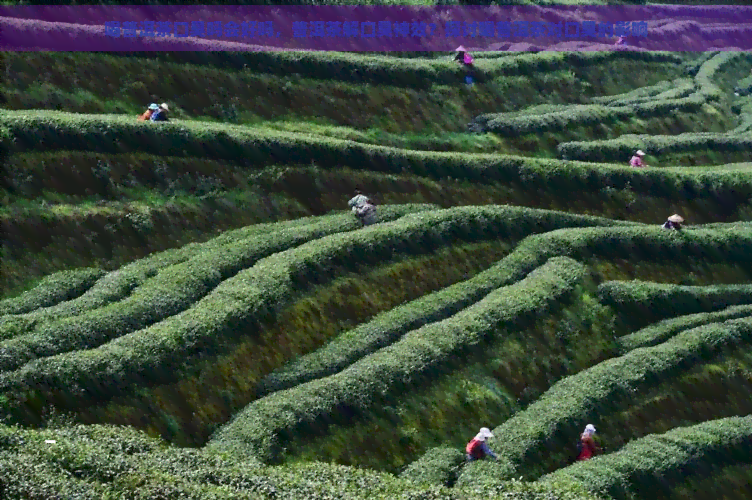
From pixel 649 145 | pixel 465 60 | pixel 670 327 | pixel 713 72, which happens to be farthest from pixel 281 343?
pixel 713 72

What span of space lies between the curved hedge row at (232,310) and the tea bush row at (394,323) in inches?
87.8

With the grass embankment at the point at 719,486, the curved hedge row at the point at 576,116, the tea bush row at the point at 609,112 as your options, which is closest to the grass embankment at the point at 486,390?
the grass embankment at the point at 719,486

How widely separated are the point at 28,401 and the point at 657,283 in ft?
114

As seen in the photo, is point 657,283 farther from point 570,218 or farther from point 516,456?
point 516,456

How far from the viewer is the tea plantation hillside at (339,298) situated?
31.1 meters

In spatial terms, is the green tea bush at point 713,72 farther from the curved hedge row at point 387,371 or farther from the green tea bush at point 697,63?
the curved hedge row at point 387,371

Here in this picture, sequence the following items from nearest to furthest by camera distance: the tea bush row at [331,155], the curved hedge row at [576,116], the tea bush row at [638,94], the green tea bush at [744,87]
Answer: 1. the tea bush row at [331,155]
2. the curved hedge row at [576,116]
3. the tea bush row at [638,94]
4. the green tea bush at [744,87]

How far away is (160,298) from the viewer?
121 feet

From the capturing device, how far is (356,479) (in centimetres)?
2895

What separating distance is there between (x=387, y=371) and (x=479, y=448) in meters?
5.17

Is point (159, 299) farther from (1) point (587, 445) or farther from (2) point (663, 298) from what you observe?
(2) point (663, 298)

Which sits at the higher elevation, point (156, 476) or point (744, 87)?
point (156, 476)

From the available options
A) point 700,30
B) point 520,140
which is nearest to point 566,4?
point 700,30

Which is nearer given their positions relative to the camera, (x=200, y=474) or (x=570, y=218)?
(x=200, y=474)
